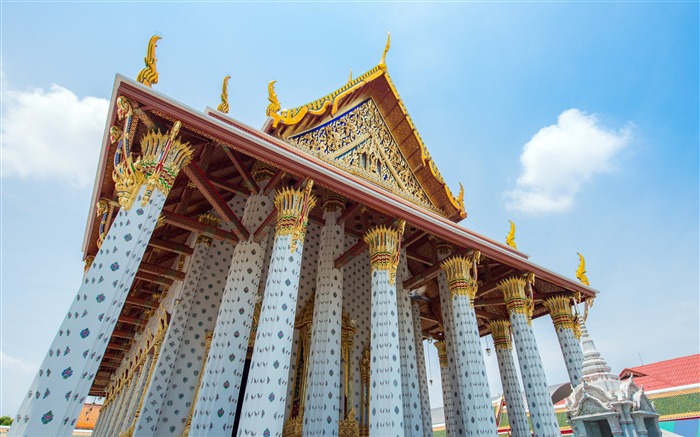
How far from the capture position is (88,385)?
4.35 m

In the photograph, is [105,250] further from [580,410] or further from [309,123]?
[580,410]

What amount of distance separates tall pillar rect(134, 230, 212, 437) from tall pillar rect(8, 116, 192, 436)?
3.59m

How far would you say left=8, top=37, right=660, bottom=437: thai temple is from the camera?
18.0 feet

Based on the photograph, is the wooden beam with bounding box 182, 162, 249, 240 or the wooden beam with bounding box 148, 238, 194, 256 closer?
the wooden beam with bounding box 182, 162, 249, 240

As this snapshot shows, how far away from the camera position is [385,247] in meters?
8.23

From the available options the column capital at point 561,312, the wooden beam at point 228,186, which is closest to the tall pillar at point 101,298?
the wooden beam at point 228,186

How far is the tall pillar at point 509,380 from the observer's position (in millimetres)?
9871

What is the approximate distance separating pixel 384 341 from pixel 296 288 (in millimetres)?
1877

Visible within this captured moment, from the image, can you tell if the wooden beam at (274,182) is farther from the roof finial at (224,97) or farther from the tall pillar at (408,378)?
the tall pillar at (408,378)

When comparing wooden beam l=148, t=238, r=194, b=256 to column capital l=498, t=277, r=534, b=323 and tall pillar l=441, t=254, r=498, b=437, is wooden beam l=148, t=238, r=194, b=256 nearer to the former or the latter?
tall pillar l=441, t=254, r=498, b=437

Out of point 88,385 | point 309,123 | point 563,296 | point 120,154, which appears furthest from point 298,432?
point 563,296

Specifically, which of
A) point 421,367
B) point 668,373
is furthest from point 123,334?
point 668,373

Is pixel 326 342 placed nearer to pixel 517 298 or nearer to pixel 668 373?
pixel 517 298

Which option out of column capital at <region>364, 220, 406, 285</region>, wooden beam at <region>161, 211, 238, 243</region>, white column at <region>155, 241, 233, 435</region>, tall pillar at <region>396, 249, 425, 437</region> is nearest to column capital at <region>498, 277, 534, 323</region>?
tall pillar at <region>396, 249, 425, 437</region>
